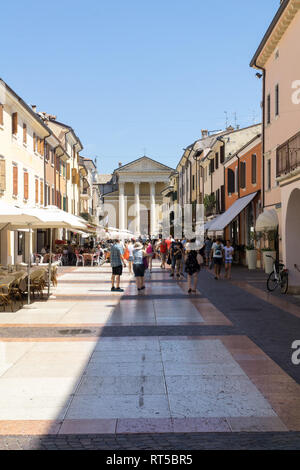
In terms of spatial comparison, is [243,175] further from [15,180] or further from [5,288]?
[5,288]

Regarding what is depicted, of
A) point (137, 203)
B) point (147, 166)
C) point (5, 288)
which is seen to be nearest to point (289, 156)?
point (5, 288)

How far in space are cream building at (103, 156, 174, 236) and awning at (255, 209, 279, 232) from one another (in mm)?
79689

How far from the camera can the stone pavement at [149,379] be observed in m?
4.93

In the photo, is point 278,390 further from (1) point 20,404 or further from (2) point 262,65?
(2) point 262,65

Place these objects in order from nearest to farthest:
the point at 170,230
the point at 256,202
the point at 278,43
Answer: the point at 278,43 → the point at 256,202 → the point at 170,230

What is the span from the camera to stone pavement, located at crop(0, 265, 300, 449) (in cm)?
493

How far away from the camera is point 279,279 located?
1686 centimetres

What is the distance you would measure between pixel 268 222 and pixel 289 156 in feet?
27.2

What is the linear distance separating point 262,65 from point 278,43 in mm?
3125

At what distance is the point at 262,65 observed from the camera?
2684cm

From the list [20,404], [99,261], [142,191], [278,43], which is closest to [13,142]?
[99,261]

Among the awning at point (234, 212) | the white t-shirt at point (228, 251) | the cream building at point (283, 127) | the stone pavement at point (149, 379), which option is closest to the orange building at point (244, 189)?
the awning at point (234, 212)

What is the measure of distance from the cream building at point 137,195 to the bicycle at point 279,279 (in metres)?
87.2

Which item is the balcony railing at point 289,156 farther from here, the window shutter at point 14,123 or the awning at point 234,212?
the window shutter at point 14,123
